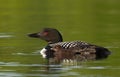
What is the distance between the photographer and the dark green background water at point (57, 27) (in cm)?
1514

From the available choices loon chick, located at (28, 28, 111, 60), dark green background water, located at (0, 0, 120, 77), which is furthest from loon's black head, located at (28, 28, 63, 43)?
dark green background water, located at (0, 0, 120, 77)

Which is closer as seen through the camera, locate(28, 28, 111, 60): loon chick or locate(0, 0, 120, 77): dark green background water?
locate(0, 0, 120, 77): dark green background water

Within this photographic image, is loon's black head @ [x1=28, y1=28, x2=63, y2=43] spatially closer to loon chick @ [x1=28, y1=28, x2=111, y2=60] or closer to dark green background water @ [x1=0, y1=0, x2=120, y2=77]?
loon chick @ [x1=28, y1=28, x2=111, y2=60]

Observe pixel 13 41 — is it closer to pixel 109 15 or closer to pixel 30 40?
pixel 30 40

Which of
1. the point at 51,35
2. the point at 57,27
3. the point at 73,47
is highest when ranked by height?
the point at 57,27

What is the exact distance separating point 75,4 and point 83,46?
1437 centimetres

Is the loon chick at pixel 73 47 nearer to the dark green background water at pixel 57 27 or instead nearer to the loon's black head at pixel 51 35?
the loon's black head at pixel 51 35

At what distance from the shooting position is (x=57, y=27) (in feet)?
78.9

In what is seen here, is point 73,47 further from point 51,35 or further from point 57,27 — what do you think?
point 57,27

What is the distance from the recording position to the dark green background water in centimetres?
1514

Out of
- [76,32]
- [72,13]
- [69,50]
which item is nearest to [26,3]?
[72,13]

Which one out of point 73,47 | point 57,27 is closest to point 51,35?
point 73,47

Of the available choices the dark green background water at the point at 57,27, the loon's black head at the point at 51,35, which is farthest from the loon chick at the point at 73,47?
the dark green background water at the point at 57,27

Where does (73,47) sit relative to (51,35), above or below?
below
